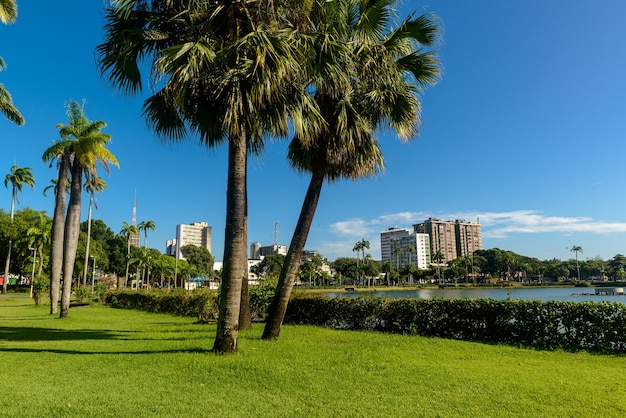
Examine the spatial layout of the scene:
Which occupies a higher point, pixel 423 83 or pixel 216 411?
pixel 423 83

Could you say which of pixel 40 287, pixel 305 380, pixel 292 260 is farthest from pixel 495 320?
pixel 40 287

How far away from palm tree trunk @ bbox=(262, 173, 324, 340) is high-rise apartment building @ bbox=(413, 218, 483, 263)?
560 feet

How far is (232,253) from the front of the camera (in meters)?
8.92

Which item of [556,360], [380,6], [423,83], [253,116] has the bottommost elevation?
[556,360]

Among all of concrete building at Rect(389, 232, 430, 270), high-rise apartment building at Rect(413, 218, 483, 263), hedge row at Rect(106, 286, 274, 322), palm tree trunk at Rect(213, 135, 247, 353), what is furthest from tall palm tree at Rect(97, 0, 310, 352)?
high-rise apartment building at Rect(413, 218, 483, 263)

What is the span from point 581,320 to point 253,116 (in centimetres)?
877

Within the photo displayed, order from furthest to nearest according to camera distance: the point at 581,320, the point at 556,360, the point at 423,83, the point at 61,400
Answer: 1. the point at 423,83
2. the point at 581,320
3. the point at 556,360
4. the point at 61,400

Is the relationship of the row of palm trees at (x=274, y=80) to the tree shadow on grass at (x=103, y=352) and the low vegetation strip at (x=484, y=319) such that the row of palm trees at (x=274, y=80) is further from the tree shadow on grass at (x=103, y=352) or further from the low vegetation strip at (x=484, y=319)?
the low vegetation strip at (x=484, y=319)

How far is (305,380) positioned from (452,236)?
184m

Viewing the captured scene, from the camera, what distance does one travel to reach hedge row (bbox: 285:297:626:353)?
998 centimetres

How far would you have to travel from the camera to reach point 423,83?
1140 cm

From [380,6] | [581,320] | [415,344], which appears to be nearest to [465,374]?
[415,344]

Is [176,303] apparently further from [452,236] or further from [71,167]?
[452,236]

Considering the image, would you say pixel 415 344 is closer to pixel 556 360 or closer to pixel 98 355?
pixel 556 360
